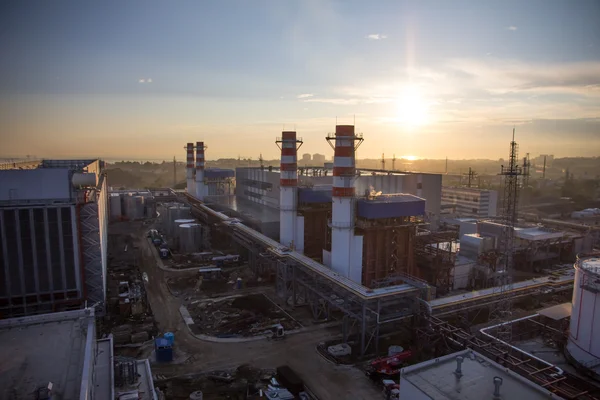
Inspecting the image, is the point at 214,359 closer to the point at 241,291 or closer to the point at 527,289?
the point at 241,291

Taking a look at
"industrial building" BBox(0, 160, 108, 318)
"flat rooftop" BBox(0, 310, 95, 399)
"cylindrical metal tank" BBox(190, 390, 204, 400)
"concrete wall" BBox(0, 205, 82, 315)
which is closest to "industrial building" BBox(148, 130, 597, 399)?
"cylindrical metal tank" BBox(190, 390, 204, 400)

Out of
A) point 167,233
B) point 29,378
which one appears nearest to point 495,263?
point 29,378

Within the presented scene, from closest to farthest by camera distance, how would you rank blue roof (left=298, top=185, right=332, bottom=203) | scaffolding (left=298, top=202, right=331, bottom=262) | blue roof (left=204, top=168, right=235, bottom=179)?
blue roof (left=298, top=185, right=332, bottom=203)
scaffolding (left=298, top=202, right=331, bottom=262)
blue roof (left=204, top=168, right=235, bottom=179)

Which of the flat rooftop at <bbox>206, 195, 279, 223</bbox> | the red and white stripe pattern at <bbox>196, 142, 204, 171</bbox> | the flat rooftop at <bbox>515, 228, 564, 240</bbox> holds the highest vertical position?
the red and white stripe pattern at <bbox>196, 142, 204, 171</bbox>

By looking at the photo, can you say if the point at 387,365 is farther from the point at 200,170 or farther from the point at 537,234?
the point at 200,170

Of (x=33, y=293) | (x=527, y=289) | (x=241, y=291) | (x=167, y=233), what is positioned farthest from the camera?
(x=167, y=233)

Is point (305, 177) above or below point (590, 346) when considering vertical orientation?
above

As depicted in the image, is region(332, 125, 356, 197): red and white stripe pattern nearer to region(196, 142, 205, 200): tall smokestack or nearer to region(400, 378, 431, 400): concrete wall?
region(400, 378, 431, 400): concrete wall
